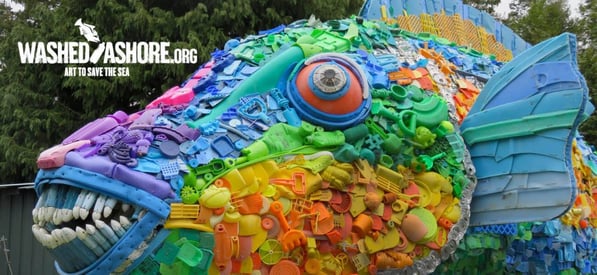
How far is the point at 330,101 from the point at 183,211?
3.03ft

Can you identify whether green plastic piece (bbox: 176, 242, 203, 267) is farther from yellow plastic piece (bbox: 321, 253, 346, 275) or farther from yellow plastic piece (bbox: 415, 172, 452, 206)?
yellow plastic piece (bbox: 415, 172, 452, 206)

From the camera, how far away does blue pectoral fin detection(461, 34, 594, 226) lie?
3.03m

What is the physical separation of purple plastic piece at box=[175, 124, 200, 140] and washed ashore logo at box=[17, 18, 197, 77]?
594cm

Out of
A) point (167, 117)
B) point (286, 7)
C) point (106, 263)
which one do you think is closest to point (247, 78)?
point (167, 117)

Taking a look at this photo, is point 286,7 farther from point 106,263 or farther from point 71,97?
point 106,263

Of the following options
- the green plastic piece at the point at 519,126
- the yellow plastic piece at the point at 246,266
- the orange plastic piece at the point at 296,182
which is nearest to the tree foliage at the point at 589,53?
the green plastic piece at the point at 519,126

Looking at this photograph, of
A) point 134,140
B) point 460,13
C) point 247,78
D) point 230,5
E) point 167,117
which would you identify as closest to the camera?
point 134,140

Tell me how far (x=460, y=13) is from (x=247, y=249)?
10.6 ft

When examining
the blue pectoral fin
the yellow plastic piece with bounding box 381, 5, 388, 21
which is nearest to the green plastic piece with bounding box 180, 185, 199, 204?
the blue pectoral fin

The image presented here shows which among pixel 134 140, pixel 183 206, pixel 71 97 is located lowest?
pixel 71 97

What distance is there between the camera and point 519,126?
319 cm

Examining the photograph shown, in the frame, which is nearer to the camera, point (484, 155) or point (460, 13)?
point (484, 155)

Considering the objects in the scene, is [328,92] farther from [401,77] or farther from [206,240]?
[206,240]

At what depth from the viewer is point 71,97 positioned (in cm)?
987
